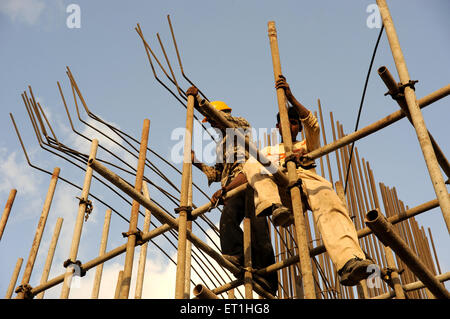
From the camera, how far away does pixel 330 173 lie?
7973 mm

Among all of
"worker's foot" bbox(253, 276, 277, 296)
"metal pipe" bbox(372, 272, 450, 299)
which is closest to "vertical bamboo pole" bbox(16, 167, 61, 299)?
"worker's foot" bbox(253, 276, 277, 296)

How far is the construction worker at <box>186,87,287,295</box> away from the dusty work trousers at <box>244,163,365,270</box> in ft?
2.31

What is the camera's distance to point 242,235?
679 centimetres

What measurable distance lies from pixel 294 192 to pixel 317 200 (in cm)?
81

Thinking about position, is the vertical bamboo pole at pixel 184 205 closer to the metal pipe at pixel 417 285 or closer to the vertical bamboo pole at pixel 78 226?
the vertical bamboo pole at pixel 78 226

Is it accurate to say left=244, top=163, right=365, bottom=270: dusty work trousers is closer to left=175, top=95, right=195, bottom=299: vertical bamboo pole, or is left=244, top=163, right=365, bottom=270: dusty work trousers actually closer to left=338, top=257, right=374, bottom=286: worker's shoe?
left=338, top=257, right=374, bottom=286: worker's shoe

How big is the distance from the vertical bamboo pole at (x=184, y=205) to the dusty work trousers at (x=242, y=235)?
1250mm

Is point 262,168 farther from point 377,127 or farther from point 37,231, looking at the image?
point 37,231

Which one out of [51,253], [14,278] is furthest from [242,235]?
[14,278]

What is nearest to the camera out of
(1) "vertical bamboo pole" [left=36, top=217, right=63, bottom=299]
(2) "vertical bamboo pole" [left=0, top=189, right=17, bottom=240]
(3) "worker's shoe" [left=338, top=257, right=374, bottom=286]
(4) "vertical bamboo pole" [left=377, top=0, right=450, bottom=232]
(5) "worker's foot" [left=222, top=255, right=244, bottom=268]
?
(4) "vertical bamboo pole" [left=377, top=0, right=450, bottom=232]

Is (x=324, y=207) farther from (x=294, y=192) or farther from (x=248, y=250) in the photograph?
(x=248, y=250)

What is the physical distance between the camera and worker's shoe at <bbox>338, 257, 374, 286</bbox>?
442 cm

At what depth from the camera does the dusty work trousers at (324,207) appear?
4.76 m
